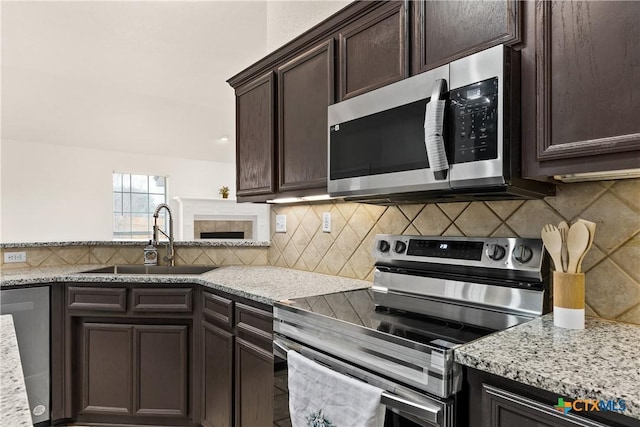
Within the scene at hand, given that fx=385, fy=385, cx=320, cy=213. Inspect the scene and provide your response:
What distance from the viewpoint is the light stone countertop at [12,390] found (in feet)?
1.90

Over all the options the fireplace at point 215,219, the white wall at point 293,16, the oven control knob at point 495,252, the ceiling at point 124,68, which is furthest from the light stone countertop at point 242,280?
the fireplace at point 215,219

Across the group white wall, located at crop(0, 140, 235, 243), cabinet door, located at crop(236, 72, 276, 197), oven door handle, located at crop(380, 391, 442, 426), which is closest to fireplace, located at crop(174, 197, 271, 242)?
white wall, located at crop(0, 140, 235, 243)

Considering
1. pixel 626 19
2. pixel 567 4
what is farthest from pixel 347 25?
pixel 626 19

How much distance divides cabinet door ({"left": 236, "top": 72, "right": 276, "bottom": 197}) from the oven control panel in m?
0.81

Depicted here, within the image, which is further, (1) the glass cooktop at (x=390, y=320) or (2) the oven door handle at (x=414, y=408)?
(1) the glass cooktop at (x=390, y=320)

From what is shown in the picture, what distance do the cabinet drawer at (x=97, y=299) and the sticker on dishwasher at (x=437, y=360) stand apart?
1876 mm

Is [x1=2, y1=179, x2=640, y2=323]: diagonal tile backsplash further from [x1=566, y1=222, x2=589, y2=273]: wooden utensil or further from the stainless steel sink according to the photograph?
[x1=566, y1=222, x2=589, y2=273]: wooden utensil

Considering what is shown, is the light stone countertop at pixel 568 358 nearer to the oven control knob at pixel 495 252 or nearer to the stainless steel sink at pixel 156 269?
the oven control knob at pixel 495 252

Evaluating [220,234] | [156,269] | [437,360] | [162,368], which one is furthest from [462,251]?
[220,234]

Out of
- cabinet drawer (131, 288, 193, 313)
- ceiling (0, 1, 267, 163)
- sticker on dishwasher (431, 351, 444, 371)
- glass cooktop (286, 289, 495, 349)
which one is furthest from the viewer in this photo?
ceiling (0, 1, 267, 163)

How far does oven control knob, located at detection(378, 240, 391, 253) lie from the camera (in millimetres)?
1766

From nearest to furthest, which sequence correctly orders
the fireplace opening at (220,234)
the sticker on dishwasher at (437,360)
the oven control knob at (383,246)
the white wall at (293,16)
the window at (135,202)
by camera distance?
the sticker on dishwasher at (437,360) < the oven control knob at (383,246) < the white wall at (293,16) < the window at (135,202) < the fireplace opening at (220,234)

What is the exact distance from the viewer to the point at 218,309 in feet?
6.49

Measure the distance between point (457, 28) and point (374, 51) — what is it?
39 centimetres
